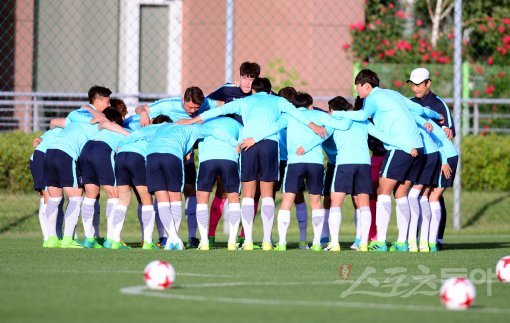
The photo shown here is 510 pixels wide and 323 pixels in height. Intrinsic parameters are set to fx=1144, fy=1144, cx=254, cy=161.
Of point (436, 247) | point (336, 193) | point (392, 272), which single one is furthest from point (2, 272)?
point (436, 247)

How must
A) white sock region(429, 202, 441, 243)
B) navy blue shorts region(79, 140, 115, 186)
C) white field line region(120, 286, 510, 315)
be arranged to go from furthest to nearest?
white sock region(429, 202, 441, 243)
navy blue shorts region(79, 140, 115, 186)
white field line region(120, 286, 510, 315)

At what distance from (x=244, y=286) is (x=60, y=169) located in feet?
16.5

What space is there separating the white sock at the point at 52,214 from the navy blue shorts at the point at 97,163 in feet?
1.37

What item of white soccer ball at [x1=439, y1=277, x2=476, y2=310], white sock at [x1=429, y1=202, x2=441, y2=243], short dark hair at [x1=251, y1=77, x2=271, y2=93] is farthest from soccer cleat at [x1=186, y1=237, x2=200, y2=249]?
white soccer ball at [x1=439, y1=277, x2=476, y2=310]

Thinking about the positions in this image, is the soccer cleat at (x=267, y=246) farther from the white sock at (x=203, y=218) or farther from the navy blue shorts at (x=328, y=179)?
the navy blue shorts at (x=328, y=179)

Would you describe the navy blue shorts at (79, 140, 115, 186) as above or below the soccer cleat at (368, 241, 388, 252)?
above

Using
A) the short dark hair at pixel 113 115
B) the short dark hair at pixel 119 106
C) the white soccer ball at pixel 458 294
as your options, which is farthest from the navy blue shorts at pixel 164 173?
the white soccer ball at pixel 458 294

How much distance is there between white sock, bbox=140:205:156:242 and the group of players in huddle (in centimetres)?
1

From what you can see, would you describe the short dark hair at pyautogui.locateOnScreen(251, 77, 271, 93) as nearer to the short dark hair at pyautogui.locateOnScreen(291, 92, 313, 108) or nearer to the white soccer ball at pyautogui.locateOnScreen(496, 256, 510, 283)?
the short dark hair at pyautogui.locateOnScreen(291, 92, 313, 108)

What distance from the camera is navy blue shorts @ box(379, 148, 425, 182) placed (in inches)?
522

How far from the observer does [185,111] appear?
46.7 ft

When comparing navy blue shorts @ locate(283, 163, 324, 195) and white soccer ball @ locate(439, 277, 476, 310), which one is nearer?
white soccer ball @ locate(439, 277, 476, 310)


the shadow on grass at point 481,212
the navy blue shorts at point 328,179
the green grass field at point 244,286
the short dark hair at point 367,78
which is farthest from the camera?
the shadow on grass at point 481,212

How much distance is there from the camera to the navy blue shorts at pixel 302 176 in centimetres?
1339
